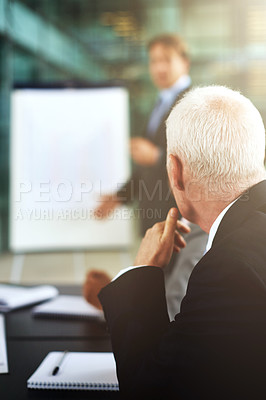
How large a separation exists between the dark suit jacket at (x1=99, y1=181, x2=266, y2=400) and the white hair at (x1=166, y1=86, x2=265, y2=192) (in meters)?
0.04

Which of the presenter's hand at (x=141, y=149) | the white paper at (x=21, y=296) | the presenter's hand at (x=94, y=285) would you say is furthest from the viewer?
the presenter's hand at (x=141, y=149)

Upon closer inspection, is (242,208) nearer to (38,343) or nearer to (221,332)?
(221,332)

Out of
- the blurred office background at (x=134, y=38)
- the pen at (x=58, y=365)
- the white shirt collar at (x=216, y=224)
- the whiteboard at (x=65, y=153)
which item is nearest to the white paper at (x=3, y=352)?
the pen at (x=58, y=365)

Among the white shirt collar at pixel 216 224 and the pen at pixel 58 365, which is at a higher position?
the white shirt collar at pixel 216 224

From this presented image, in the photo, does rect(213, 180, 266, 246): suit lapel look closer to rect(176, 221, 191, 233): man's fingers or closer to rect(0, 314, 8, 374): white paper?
rect(176, 221, 191, 233): man's fingers

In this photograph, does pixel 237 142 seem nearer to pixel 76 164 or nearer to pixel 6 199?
pixel 76 164

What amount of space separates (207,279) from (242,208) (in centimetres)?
14

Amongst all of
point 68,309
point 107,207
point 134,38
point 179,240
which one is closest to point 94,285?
point 68,309

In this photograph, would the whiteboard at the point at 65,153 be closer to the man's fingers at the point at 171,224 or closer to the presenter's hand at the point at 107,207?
the presenter's hand at the point at 107,207

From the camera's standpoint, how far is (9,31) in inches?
239

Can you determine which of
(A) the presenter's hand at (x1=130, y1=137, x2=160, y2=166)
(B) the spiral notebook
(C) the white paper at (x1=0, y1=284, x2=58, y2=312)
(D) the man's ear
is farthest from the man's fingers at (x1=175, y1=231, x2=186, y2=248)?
(A) the presenter's hand at (x1=130, y1=137, x2=160, y2=166)

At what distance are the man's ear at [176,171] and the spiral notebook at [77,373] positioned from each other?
0.42 m

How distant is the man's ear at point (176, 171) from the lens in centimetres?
82

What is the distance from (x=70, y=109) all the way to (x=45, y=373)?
2.38 meters
